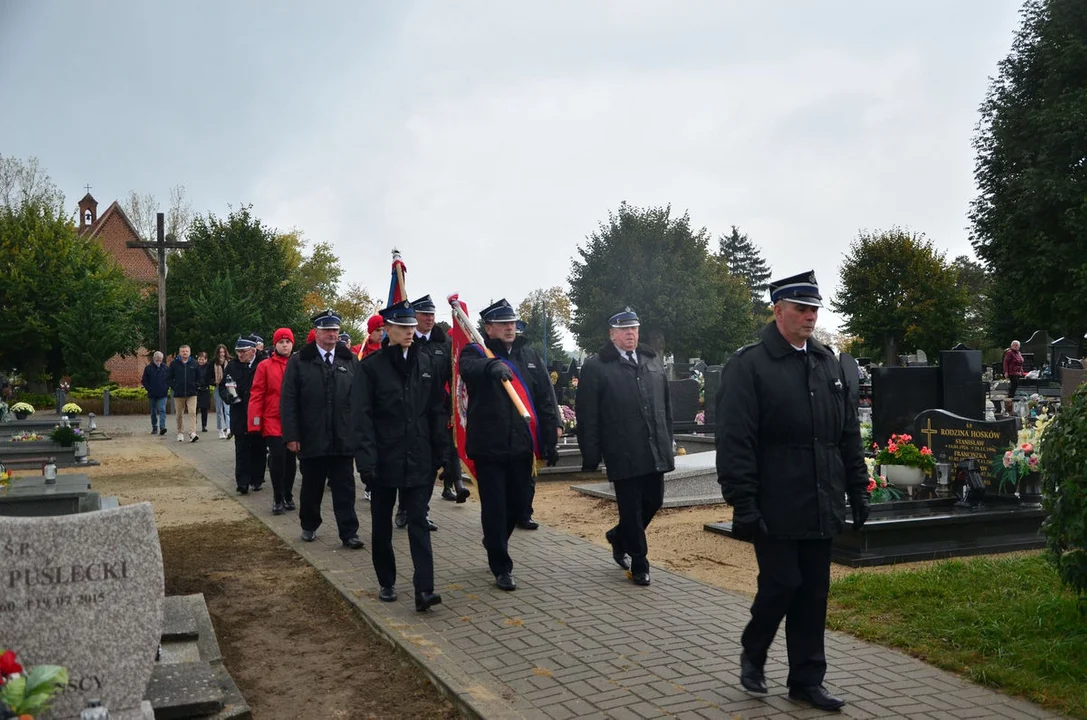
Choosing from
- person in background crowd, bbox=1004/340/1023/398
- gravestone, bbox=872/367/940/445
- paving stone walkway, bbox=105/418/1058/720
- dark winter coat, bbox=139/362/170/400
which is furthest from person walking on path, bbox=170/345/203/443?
person in background crowd, bbox=1004/340/1023/398

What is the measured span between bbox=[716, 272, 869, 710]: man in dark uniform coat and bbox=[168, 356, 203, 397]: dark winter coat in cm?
1899

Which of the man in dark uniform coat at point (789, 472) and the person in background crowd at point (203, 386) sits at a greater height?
the person in background crowd at point (203, 386)

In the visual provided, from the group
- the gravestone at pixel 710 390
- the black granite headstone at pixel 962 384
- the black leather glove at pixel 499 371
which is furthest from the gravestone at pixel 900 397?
the gravestone at pixel 710 390

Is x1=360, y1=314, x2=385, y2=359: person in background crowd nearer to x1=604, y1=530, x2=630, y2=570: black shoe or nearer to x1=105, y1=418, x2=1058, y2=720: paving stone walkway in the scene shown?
x1=105, y1=418, x2=1058, y2=720: paving stone walkway

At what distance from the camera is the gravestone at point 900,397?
39.6ft

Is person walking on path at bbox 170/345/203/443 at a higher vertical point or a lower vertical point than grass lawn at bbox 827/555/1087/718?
higher

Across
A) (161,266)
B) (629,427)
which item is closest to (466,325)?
(629,427)

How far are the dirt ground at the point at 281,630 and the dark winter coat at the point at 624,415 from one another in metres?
2.20

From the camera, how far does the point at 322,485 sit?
32.2ft

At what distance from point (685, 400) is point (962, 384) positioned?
808 centimetres

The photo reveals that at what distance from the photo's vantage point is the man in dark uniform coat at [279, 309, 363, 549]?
378 inches

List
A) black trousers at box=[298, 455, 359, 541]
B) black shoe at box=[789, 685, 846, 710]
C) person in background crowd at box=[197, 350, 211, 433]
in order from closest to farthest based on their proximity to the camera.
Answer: black shoe at box=[789, 685, 846, 710]
black trousers at box=[298, 455, 359, 541]
person in background crowd at box=[197, 350, 211, 433]

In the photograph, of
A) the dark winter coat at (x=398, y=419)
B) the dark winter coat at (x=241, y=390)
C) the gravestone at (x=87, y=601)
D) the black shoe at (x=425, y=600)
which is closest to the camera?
the gravestone at (x=87, y=601)

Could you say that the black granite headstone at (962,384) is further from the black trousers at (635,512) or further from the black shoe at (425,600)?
the black shoe at (425,600)
